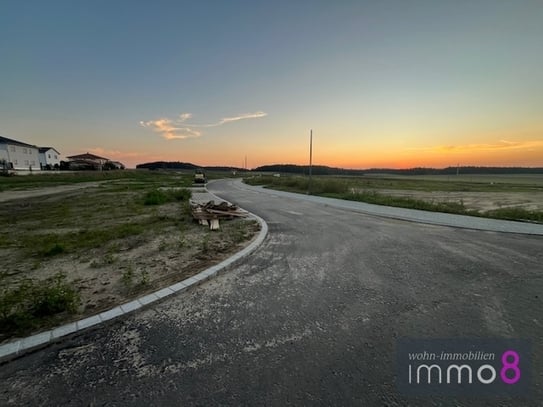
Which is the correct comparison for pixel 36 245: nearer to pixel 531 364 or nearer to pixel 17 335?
pixel 17 335

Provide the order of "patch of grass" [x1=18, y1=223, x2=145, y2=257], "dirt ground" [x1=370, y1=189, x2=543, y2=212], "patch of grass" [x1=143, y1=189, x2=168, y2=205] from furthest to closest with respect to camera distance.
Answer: "dirt ground" [x1=370, y1=189, x2=543, y2=212] → "patch of grass" [x1=143, y1=189, x2=168, y2=205] → "patch of grass" [x1=18, y1=223, x2=145, y2=257]

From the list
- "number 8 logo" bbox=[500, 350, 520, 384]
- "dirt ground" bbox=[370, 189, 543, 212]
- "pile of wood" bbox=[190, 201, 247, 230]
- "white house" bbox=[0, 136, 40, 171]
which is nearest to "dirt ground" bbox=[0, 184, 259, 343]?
"pile of wood" bbox=[190, 201, 247, 230]

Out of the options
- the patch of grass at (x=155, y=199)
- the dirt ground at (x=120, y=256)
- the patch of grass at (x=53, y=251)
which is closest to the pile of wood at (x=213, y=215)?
the dirt ground at (x=120, y=256)

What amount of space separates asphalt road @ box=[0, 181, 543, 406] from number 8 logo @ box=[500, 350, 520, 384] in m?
0.14

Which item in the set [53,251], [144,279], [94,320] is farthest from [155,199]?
[94,320]

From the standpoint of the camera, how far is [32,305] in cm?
336

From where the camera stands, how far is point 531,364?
7.72ft

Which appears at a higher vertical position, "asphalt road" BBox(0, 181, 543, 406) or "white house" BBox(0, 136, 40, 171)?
"white house" BBox(0, 136, 40, 171)

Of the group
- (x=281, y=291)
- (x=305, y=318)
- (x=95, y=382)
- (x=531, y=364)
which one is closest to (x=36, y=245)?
(x=95, y=382)

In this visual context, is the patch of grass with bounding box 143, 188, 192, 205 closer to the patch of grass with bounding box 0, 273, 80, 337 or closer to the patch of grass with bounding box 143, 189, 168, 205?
the patch of grass with bounding box 143, 189, 168, 205

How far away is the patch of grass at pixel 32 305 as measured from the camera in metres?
2.93

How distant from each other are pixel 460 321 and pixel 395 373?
1424 millimetres

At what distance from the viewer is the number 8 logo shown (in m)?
2.23

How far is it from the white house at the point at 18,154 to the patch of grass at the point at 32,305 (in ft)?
219
